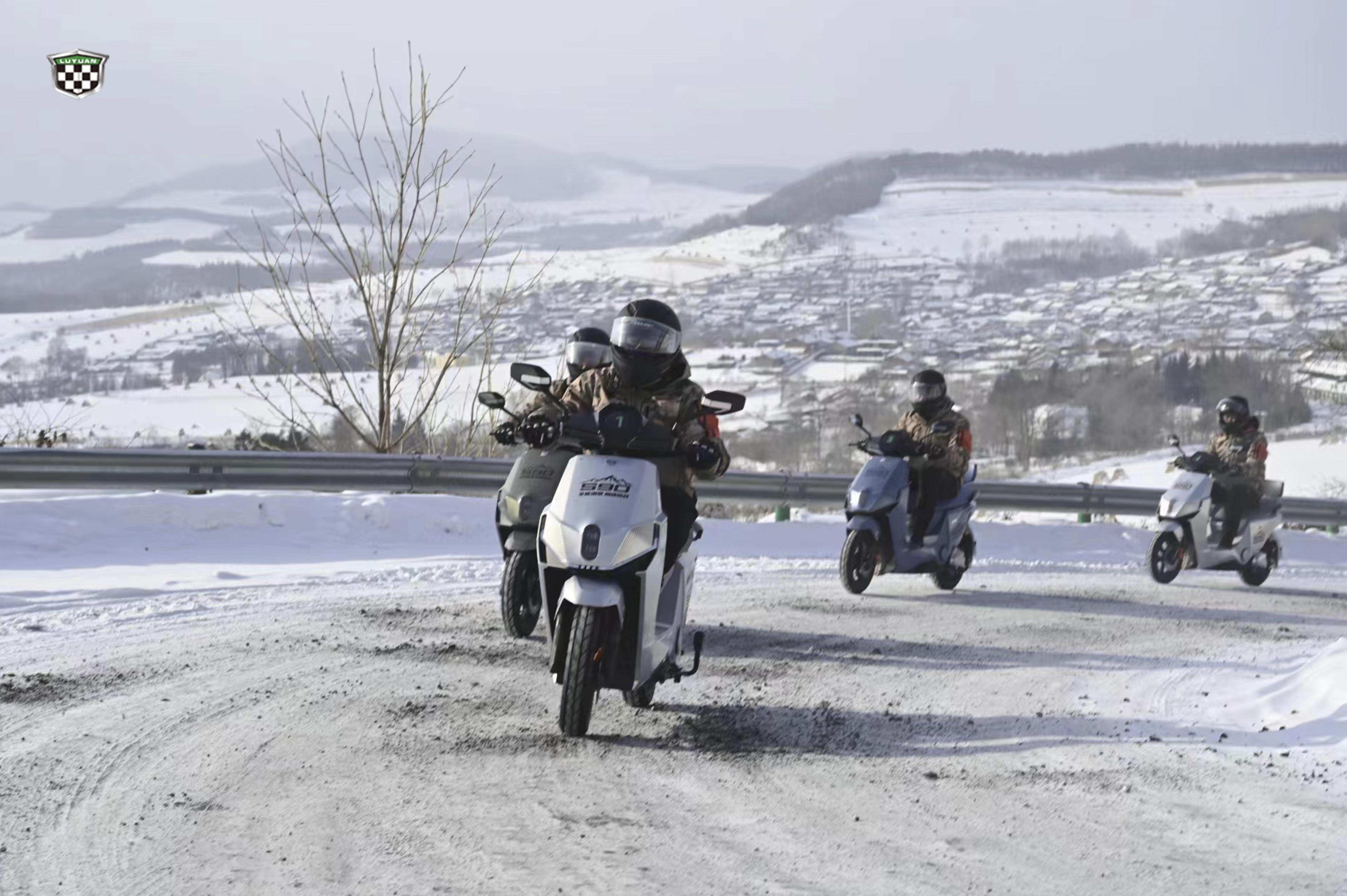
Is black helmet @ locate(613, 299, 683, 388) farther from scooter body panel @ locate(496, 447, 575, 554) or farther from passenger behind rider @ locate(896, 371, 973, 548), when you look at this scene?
passenger behind rider @ locate(896, 371, 973, 548)

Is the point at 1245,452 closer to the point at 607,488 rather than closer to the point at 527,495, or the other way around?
the point at 527,495

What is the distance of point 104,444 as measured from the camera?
17547 millimetres

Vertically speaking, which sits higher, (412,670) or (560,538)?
(560,538)

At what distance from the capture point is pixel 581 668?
591 cm

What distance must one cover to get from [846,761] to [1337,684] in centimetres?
294

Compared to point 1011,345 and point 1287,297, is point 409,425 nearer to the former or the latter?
point 1011,345

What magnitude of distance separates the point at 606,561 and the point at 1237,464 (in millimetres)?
10806

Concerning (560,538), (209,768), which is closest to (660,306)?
(560,538)

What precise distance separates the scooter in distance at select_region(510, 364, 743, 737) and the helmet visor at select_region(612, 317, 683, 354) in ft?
1.38

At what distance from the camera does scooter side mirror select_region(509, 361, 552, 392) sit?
680 cm

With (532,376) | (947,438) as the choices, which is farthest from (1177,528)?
(532,376)

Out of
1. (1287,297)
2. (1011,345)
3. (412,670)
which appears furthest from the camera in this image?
(1287,297)

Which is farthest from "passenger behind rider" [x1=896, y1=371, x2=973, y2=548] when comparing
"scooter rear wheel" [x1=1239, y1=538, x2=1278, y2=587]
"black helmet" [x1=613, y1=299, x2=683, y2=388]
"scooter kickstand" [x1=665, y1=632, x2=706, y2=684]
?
"black helmet" [x1=613, y1=299, x2=683, y2=388]

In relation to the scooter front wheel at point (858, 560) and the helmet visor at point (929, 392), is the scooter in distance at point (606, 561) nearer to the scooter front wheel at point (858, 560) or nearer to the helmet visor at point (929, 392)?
the scooter front wheel at point (858, 560)
